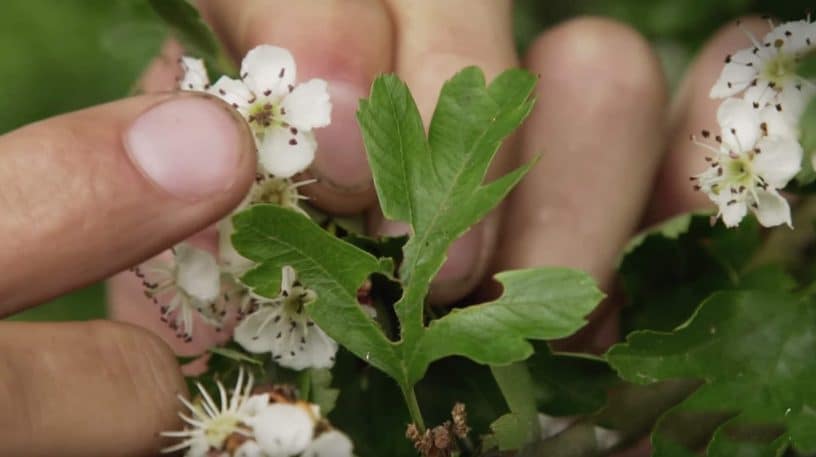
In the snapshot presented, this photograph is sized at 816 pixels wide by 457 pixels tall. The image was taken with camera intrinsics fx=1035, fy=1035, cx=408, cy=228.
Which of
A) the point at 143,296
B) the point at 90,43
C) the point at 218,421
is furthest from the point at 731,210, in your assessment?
the point at 90,43

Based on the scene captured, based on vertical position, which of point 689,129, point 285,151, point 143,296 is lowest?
point 143,296

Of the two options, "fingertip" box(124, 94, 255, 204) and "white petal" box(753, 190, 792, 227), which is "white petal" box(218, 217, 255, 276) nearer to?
"fingertip" box(124, 94, 255, 204)

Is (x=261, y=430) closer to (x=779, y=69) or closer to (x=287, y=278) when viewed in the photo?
(x=287, y=278)

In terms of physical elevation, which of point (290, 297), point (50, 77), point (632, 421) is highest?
point (50, 77)

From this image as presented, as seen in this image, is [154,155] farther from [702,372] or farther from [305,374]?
[702,372]

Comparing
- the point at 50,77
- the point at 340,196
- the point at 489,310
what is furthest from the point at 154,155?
the point at 50,77

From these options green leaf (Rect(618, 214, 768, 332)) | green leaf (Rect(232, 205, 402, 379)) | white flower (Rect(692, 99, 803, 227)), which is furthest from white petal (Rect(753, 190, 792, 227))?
green leaf (Rect(232, 205, 402, 379))

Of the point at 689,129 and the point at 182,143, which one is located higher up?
the point at 182,143
